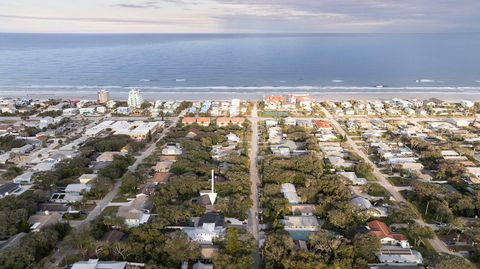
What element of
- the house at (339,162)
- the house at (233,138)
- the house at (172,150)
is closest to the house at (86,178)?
the house at (172,150)

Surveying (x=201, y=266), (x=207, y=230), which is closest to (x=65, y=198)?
(x=207, y=230)

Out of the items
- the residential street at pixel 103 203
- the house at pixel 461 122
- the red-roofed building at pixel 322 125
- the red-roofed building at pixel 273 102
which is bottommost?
the residential street at pixel 103 203

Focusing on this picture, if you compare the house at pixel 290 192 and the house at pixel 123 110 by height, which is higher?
the house at pixel 123 110

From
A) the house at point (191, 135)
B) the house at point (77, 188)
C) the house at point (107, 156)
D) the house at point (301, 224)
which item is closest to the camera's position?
the house at point (301, 224)

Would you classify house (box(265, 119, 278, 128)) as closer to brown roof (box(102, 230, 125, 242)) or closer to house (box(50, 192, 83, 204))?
house (box(50, 192, 83, 204))

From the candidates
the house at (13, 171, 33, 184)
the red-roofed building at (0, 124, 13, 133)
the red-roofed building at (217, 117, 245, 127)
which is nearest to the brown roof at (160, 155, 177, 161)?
the house at (13, 171, 33, 184)

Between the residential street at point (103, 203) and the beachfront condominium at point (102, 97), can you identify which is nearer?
the residential street at point (103, 203)

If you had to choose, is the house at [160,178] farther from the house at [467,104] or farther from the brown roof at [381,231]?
the house at [467,104]
